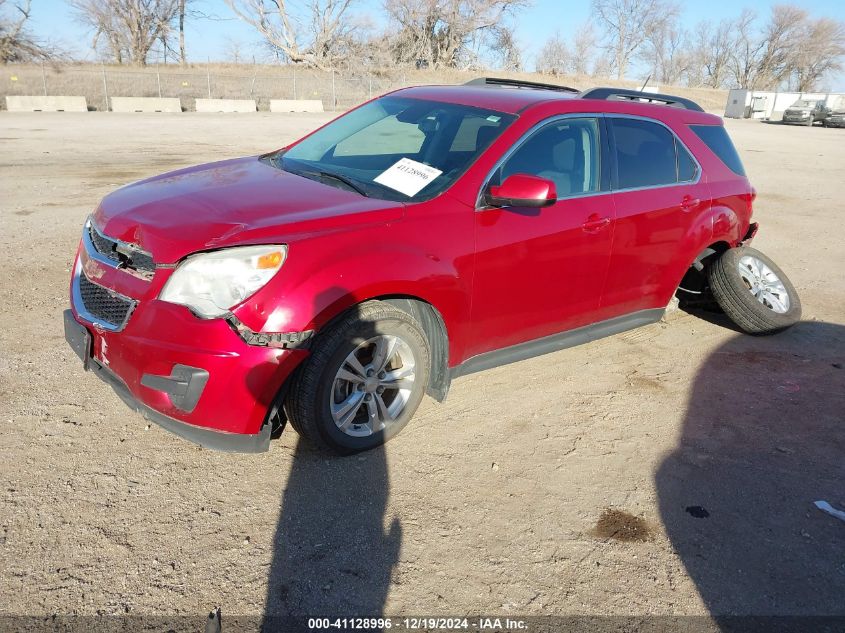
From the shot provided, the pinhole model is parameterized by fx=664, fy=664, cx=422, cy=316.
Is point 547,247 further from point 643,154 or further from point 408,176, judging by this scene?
point 643,154

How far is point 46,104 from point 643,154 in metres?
Result: 31.9

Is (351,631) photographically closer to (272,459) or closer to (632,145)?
(272,459)

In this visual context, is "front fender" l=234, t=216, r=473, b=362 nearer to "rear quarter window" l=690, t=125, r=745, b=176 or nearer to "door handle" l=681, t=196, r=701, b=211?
"door handle" l=681, t=196, r=701, b=211

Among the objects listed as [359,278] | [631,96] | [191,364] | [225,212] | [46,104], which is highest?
[631,96]

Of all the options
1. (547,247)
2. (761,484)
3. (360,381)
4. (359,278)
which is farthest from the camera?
(547,247)

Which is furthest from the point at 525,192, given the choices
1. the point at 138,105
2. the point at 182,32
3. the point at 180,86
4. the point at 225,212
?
the point at 182,32

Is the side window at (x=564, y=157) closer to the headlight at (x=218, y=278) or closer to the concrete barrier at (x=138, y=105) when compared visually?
the headlight at (x=218, y=278)

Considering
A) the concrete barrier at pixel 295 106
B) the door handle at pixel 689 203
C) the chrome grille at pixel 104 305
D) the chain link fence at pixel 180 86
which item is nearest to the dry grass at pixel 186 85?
the chain link fence at pixel 180 86

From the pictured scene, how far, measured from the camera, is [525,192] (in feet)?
11.4

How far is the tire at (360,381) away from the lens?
3104 millimetres

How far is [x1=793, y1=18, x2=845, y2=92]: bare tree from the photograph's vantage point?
80.4 meters

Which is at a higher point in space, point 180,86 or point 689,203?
point 180,86

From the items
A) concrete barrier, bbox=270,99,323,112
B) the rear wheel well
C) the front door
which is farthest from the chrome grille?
concrete barrier, bbox=270,99,323,112

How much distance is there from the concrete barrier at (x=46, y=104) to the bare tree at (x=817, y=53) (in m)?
84.7
